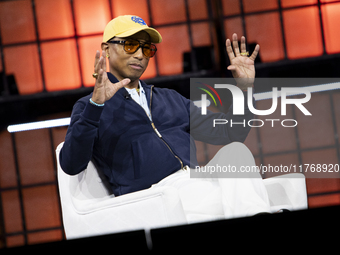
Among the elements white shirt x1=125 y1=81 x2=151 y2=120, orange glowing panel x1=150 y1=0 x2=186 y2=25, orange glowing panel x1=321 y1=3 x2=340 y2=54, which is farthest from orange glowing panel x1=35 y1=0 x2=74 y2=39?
orange glowing panel x1=321 y1=3 x2=340 y2=54

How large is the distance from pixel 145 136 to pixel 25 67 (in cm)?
155

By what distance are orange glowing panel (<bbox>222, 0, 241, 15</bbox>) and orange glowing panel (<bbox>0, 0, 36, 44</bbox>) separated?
57.7 inches

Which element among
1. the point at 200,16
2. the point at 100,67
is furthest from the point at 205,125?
the point at 200,16

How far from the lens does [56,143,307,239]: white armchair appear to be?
1.39 metres

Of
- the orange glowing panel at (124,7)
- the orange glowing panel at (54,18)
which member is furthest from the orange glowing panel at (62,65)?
the orange glowing panel at (124,7)

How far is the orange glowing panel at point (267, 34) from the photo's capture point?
285 cm

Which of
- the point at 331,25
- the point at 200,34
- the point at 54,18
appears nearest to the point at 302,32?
the point at 331,25

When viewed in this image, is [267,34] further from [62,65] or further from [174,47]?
[62,65]

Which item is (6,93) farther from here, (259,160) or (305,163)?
(305,163)

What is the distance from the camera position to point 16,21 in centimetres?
279

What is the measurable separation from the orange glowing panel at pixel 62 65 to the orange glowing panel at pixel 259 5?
1.36 m

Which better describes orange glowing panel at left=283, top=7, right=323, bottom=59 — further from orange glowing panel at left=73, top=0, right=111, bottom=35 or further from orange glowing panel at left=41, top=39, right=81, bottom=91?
orange glowing panel at left=41, top=39, right=81, bottom=91

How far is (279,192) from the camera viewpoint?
5.32 feet

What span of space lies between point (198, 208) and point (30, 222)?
6.27 feet
